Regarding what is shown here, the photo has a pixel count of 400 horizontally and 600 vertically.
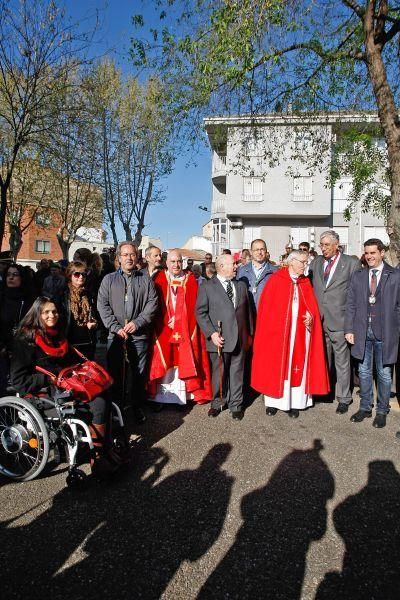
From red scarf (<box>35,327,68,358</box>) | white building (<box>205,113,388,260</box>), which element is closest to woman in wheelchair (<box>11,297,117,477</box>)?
red scarf (<box>35,327,68,358</box>)

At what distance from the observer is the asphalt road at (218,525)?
91.3 inches

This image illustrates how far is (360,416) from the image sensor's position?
15.6ft

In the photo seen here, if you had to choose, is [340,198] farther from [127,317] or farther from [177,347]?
[127,317]

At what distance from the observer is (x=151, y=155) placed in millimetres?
18750

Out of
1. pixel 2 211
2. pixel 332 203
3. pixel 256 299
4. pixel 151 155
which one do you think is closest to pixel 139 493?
pixel 256 299

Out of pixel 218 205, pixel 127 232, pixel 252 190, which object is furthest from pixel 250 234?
pixel 127 232

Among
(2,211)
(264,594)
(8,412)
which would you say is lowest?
(264,594)

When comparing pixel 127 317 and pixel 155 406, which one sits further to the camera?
pixel 155 406

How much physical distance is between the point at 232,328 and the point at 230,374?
570 millimetres

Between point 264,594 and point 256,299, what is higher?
point 256,299

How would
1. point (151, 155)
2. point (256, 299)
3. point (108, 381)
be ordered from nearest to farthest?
point (108, 381) < point (256, 299) < point (151, 155)

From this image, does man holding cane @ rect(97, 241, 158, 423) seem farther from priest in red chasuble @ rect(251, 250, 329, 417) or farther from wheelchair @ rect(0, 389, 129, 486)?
priest in red chasuble @ rect(251, 250, 329, 417)

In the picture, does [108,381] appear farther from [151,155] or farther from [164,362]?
[151,155]

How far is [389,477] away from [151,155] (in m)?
17.6
